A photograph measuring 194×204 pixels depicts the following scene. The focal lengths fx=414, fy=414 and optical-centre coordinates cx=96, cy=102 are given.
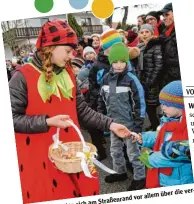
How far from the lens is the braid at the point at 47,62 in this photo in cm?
236

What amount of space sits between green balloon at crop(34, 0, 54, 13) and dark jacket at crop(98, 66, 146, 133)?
1.68 feet

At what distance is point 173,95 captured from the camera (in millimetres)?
2406

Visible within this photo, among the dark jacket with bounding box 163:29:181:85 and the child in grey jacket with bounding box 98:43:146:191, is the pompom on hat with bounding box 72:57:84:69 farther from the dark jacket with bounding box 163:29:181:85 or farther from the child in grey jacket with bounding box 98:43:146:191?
the dark jacket with bounding box 163:29:181:85

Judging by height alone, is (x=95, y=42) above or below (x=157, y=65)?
above

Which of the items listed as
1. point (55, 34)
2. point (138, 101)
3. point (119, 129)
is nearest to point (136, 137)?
point (119, 129)

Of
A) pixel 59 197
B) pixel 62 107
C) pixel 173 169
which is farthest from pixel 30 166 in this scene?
pixel 173 169

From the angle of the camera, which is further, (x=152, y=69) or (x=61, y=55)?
(x=152, y=69)

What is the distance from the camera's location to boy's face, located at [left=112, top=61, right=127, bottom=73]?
2426mm

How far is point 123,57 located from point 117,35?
0.13 meters

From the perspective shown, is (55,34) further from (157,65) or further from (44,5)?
(157,65)

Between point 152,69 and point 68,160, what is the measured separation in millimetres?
737

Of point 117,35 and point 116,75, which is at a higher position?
point 117,35

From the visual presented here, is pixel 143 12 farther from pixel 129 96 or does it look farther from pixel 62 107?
pixel 62 107

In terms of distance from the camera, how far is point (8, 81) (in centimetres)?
239
